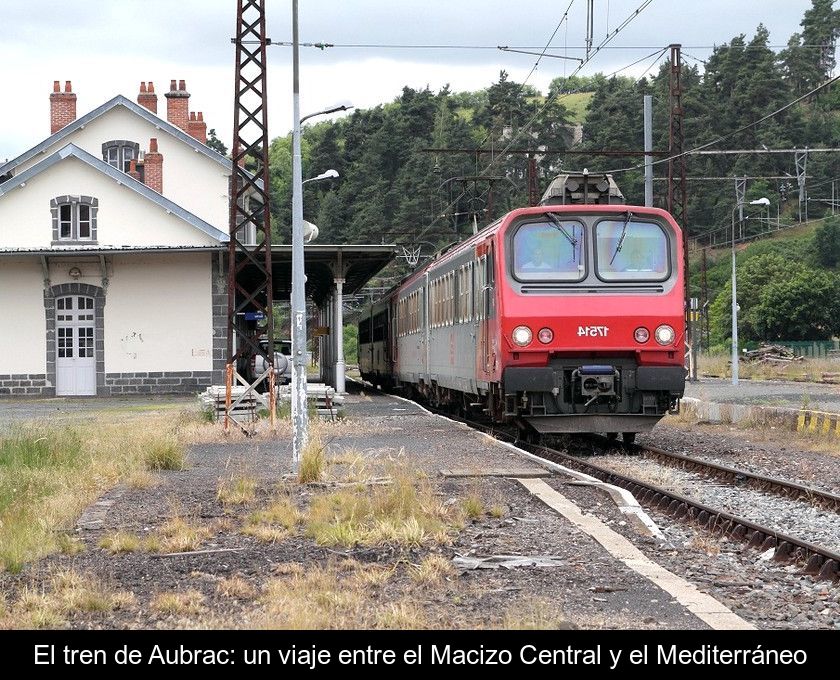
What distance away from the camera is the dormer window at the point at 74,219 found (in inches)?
1430

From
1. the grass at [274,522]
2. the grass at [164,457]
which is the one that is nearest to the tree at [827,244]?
the grass at [164,457]

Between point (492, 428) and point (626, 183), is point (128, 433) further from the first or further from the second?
point (626, 183)

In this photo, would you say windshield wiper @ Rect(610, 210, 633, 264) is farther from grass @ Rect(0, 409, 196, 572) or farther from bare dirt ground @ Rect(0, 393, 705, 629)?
grass @ Rect(0, 409, 196, 572)

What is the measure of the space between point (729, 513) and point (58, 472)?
7371 millimetres

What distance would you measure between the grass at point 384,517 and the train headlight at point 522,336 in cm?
479

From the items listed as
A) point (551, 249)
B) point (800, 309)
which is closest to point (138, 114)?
point (551, 249)

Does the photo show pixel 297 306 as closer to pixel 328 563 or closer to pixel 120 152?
pixel 328 563

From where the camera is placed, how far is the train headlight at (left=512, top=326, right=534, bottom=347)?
675 inches

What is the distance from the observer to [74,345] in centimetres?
3622

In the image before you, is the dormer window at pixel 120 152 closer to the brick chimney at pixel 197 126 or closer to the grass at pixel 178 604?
the brick chimney at pixel 197 126

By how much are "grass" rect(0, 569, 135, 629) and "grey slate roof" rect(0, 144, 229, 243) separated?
28.0 meters

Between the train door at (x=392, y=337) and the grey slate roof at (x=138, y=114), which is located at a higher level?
the grey slate roof at (x=138, y=114)
